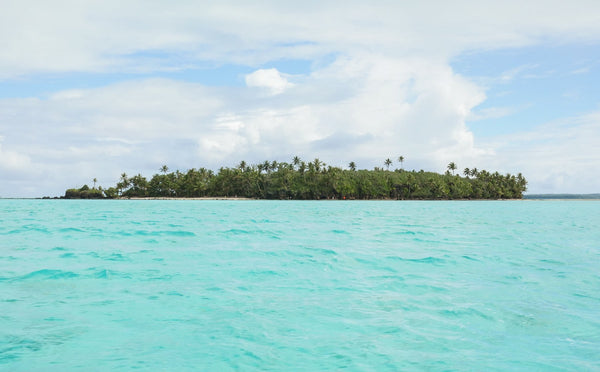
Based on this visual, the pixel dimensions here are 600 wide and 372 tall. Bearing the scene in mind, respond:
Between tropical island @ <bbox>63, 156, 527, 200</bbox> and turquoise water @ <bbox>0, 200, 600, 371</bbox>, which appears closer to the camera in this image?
turquoise water @ <bbox>0, 200, 600, 371</bbox>

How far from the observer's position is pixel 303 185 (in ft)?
536

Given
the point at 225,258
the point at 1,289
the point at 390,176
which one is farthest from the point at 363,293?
the point at 390,176

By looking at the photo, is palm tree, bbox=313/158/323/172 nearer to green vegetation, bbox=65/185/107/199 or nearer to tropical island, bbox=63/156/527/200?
tropical island, bbox=63/156/527/200

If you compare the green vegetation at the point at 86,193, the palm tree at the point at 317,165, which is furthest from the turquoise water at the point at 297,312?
the green vegetation at the point at 86,193

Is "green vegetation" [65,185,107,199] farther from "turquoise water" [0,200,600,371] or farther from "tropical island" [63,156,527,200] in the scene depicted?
"turquoise water" [0,200,600,371]

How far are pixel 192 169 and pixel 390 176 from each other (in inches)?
3386

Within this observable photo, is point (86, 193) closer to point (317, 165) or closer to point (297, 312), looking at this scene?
point (317, 165)

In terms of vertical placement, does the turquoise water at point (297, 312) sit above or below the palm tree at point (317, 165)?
below

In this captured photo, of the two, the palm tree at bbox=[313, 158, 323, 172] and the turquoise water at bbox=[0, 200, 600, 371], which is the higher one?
the palm tree at bbox=[313, 158, 323, 172]

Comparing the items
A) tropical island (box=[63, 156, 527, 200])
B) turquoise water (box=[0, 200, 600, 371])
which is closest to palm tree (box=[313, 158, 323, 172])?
tropical island (box=[63, 156, 527, 200])

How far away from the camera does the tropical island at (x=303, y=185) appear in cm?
16325

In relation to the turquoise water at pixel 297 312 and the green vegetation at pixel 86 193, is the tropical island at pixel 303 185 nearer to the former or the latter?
the green vegetation at pixel 86 193

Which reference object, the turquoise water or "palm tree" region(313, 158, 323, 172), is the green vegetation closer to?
"palm tree" region(313, 158, 323, 172)

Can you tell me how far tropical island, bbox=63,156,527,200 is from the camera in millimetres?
163250
